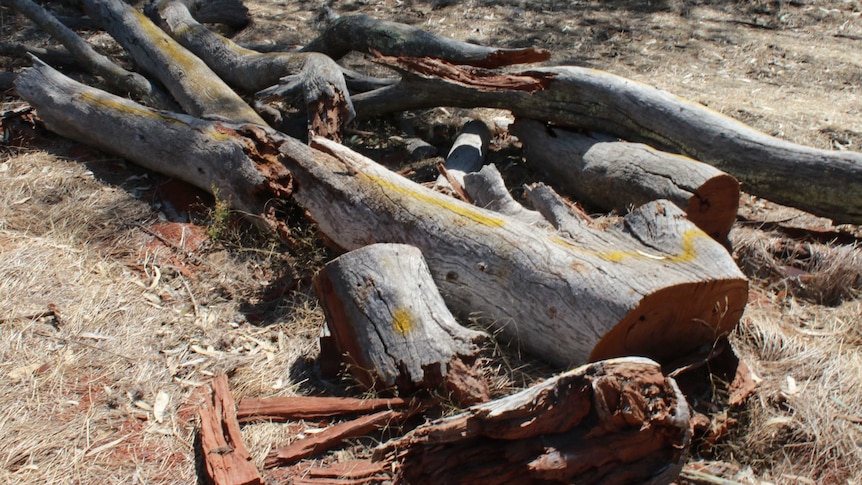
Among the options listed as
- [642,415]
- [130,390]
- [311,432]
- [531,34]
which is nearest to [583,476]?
[642,415]

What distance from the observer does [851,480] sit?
3.04 metres

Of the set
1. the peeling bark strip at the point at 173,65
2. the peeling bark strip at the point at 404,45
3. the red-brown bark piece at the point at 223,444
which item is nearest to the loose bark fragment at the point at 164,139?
the peeling bark strip at the point at 173,65

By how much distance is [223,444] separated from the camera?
3.04 meters

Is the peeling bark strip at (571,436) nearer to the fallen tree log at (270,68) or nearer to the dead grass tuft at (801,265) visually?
the dead grass tuft at (801,265)

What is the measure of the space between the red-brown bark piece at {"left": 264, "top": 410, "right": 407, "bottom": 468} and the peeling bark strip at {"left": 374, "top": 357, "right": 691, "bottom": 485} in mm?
455

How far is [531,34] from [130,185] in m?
5.00

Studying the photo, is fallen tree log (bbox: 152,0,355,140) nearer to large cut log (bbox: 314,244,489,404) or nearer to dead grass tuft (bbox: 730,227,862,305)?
large cut log (bbox: 314,244,489,404)

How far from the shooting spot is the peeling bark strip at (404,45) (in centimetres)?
560

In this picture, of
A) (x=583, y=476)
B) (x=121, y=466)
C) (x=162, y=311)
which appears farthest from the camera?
(x=162, y=311)

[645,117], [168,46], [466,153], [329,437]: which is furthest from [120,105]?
[645,117]

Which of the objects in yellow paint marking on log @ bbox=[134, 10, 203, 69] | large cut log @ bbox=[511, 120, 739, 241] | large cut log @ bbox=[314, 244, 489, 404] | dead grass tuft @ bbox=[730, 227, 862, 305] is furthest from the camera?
yellow paint marking on log @ bbox=[134, 10, 203, 69]

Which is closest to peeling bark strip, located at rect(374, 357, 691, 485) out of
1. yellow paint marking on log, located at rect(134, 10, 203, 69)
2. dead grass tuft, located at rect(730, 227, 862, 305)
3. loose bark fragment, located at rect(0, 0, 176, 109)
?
dead grass tuft, located at rect(730, 227, 862, 305)

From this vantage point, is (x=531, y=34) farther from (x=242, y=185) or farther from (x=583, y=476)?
(x=583, y=476)

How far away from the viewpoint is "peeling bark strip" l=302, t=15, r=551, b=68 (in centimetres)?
560
